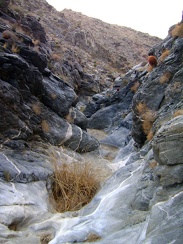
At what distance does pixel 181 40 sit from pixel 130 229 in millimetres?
7498

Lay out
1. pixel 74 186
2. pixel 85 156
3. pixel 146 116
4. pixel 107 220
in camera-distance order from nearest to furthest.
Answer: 1. pixel 107 220
2. pixel 74 186
3. pixel 146 116
4. pixel 85 156

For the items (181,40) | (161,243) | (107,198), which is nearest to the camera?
(161,243)

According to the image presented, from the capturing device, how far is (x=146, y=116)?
400 inches

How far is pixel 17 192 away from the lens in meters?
7.35

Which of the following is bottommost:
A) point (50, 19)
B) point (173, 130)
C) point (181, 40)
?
point (173, 130)

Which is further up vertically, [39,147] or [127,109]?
[127,109]

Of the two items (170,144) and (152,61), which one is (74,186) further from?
(152,61)

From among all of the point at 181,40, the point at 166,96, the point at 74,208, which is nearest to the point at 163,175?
the point at 74,208

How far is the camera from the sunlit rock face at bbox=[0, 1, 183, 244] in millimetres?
4926

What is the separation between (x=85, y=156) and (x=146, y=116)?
407 centimetres

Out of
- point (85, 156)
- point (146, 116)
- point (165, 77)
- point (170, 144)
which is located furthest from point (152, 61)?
point (170, 144)

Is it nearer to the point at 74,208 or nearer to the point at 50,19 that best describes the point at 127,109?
the point at 74,208

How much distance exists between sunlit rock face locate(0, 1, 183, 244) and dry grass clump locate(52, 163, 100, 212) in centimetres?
27

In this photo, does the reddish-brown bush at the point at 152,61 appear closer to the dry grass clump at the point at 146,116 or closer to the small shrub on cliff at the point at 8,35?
the dry grass clump at the point at 146,116
